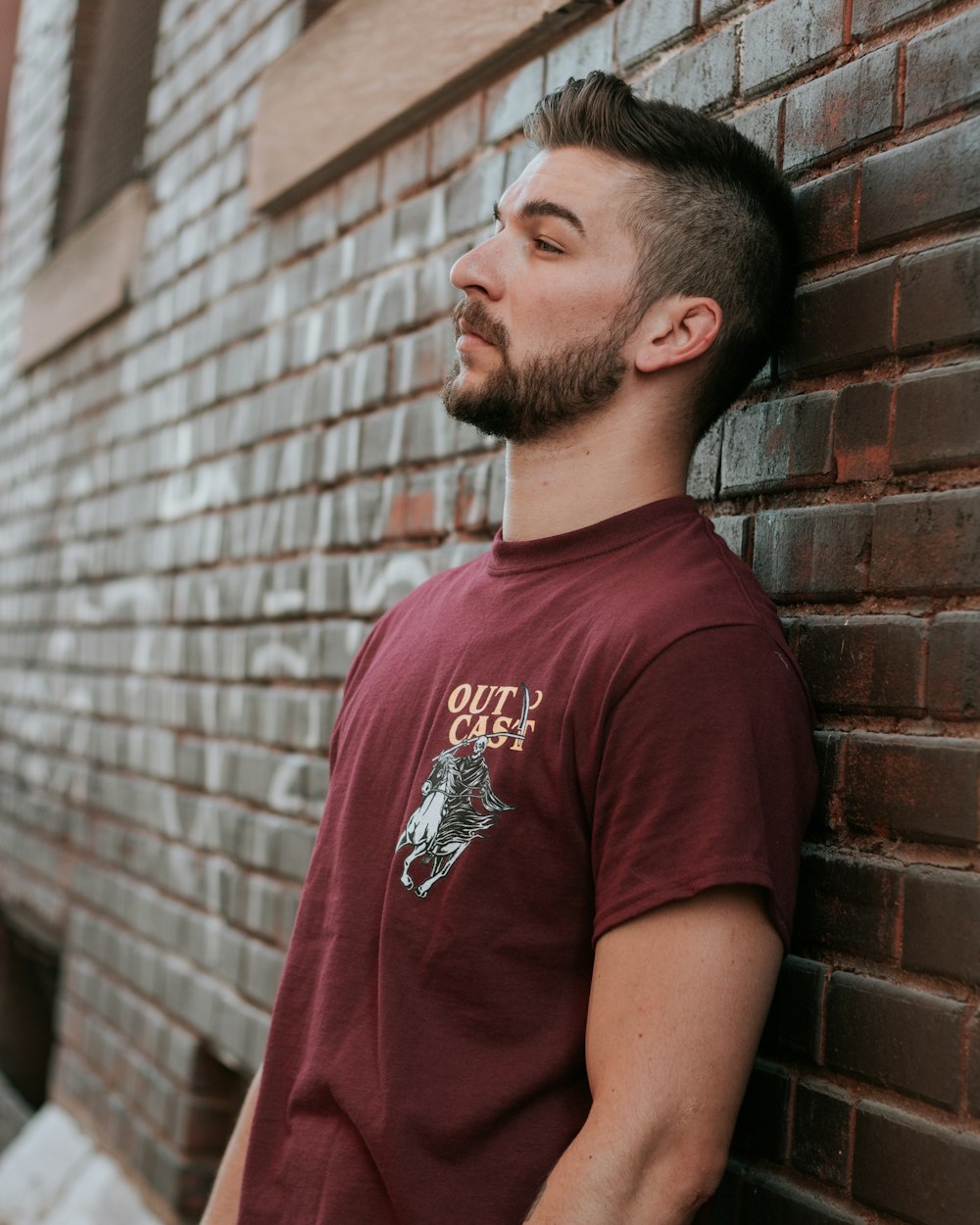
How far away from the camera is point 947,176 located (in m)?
1.54

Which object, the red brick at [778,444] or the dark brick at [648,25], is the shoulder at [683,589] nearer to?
the red brick at [778,444]

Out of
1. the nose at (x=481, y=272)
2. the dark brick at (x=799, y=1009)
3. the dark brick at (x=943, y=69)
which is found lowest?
the dark brick at (x=799, y=1009)

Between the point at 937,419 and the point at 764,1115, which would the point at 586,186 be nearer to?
the point at 937,419

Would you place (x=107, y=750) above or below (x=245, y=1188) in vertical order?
above

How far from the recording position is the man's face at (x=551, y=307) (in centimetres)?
176

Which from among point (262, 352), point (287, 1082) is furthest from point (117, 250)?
point (287, 1082)

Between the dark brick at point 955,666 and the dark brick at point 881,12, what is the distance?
0.70 metres

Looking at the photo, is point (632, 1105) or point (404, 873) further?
point (404, 873)

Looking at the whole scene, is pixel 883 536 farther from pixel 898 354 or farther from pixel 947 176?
pixel 947 176

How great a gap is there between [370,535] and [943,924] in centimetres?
167

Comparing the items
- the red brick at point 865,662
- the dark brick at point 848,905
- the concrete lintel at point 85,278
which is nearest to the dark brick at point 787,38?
the red brick at point 865,662

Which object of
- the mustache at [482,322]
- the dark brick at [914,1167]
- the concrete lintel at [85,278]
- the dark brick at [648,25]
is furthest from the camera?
the concrete lintel at [85,278]

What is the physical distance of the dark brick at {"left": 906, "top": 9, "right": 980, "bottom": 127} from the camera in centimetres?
153

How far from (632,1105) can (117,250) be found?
152 inches
